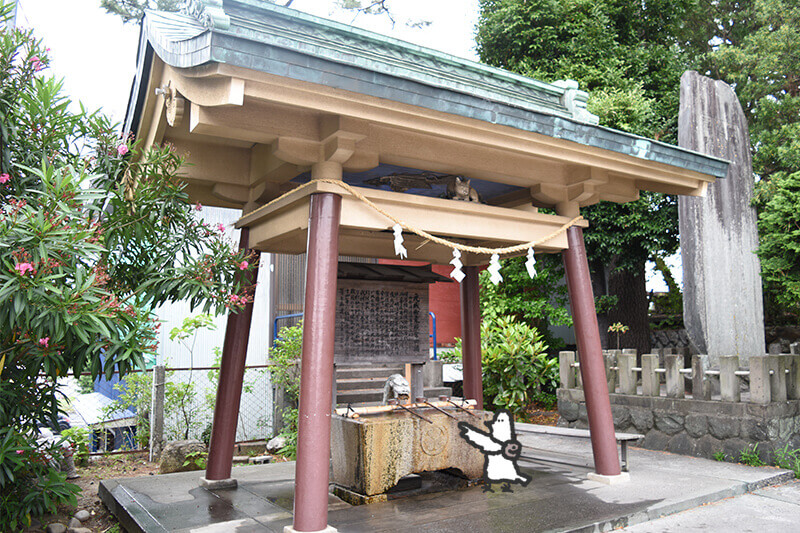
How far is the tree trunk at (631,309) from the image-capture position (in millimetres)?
12914

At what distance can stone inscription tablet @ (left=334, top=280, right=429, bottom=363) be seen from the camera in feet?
21.0

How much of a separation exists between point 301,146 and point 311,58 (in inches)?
37.8

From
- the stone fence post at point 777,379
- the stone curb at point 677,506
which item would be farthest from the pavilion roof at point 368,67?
the stone curb at point 677,506

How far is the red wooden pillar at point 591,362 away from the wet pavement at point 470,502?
1.00ft

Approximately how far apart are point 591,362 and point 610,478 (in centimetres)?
111

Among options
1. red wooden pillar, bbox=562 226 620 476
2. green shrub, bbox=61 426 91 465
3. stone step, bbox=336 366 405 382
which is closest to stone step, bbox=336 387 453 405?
stone step, bbox=336 366 405 382

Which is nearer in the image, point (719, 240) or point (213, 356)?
point (719, 240)

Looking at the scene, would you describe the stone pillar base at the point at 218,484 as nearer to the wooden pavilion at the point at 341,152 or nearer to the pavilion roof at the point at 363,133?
the wooden pavilion at the point at 341,152

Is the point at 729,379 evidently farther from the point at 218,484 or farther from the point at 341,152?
the point at 218,484

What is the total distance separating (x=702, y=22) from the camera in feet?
50.4

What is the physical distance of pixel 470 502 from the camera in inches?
202

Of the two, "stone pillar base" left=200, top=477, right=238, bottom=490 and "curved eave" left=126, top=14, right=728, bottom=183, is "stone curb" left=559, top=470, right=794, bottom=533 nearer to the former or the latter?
"curved eave" left=126, top=14, right=728, bottom=183

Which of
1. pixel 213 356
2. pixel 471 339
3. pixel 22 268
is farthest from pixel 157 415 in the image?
pixel 22 268

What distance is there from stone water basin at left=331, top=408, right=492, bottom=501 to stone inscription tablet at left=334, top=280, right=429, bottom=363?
38.8 inches
